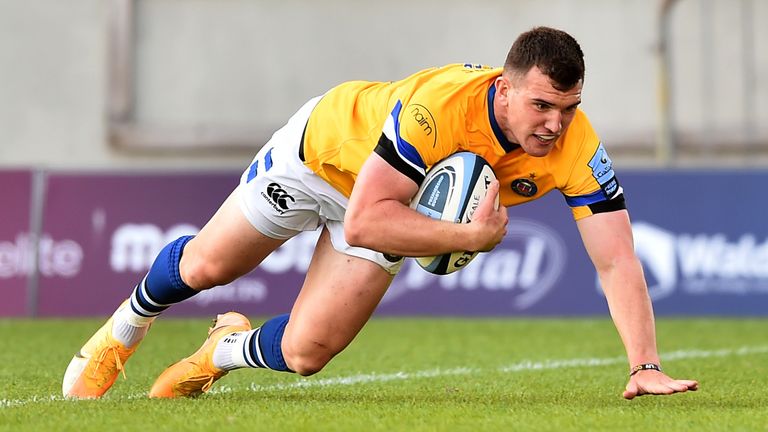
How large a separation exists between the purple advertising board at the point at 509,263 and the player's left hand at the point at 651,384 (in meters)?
5.23

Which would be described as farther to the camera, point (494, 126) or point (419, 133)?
point (494, 126)

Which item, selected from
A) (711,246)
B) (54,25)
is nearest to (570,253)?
(711,246)

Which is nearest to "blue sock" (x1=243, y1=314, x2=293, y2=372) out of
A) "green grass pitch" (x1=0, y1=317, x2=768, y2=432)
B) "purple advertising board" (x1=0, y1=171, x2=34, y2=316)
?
"green grass pitch" (x1=0, y1=317, x2=768, y2=432)

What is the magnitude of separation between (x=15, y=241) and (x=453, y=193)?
20.9 ft

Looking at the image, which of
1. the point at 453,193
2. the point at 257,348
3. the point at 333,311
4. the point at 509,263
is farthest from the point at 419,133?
the point at 509,263

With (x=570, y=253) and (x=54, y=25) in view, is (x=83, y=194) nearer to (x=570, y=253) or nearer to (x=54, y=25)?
(x=570, y=253)

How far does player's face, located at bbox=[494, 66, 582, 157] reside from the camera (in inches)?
175

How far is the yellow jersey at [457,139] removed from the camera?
4578 millimetres

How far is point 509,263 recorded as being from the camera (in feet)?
32.6

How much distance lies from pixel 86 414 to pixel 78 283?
5677mm

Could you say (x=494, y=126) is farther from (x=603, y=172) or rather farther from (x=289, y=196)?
(x=289, y=196)

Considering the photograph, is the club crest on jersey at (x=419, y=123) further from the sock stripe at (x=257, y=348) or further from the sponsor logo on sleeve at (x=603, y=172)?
the sock stripe at (x=257, y=348)

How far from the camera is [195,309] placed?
986 cm

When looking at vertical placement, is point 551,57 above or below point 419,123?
above
